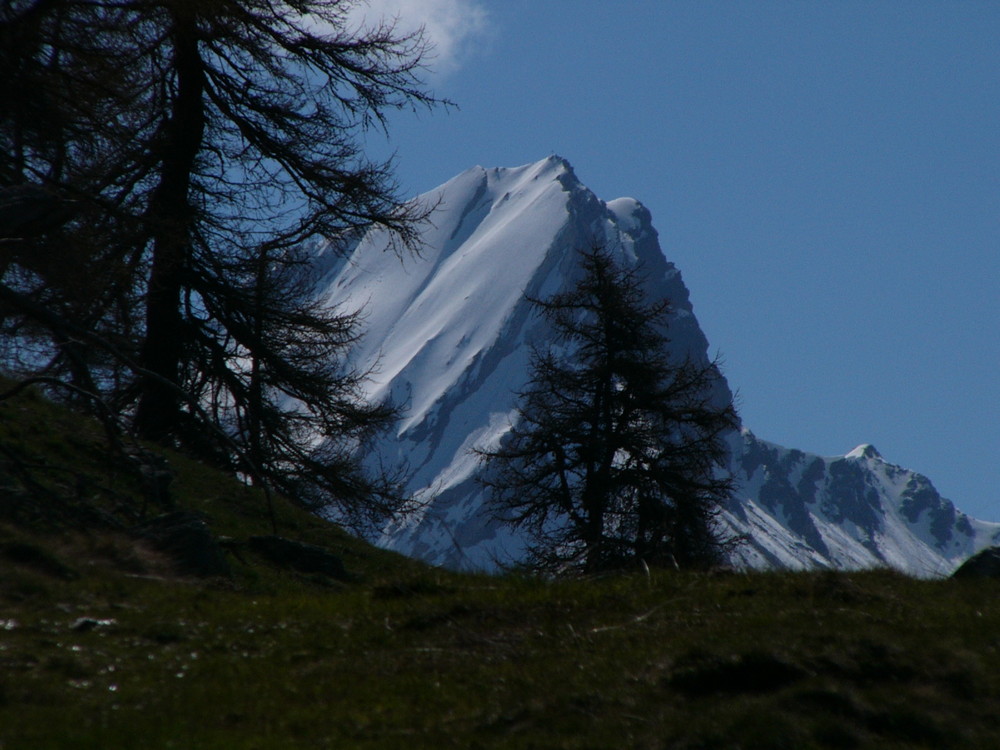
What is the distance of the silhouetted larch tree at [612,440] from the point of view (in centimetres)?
1884

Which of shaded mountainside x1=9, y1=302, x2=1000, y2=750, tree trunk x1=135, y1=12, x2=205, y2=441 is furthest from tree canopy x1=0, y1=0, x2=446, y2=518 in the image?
shaded mountainside x1=9, y1=302, x2=1000, y2=750

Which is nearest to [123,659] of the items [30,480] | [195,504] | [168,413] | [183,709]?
[183,709]

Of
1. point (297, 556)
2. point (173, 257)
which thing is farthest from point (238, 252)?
point (297, 556)

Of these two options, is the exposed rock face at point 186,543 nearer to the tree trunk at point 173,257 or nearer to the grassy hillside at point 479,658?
the grassy hillside at point 479,658

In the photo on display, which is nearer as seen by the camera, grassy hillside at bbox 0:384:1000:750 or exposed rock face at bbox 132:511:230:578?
grassy hillside at bbox 0:384:1000:750

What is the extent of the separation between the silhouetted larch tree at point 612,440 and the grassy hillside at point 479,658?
11.0 meters

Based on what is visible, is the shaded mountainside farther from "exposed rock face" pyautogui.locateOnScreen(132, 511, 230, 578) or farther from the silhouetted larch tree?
the silhouetted larch tree

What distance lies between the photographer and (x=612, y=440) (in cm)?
1891

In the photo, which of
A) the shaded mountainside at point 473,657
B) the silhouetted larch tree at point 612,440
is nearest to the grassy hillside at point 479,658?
the shaded mountainside at point 473,657

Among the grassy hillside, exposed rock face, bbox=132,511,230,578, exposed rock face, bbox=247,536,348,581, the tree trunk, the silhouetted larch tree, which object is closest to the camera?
the grassy hillside

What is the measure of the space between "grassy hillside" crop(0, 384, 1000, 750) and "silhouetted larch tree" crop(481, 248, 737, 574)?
11003mm

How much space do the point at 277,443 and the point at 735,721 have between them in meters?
15.6

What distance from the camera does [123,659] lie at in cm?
553

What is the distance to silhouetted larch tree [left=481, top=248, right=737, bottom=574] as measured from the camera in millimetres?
18844
